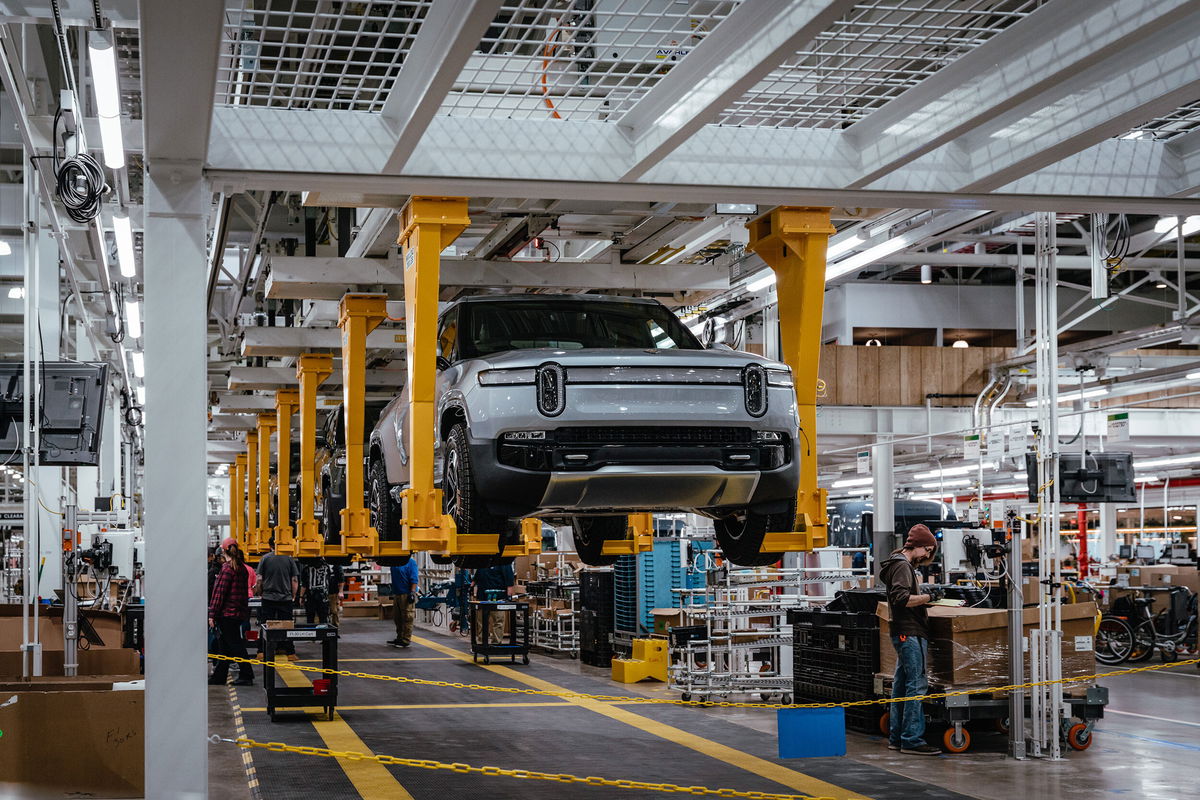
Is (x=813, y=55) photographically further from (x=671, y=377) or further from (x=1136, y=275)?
(x=1136, y=275)

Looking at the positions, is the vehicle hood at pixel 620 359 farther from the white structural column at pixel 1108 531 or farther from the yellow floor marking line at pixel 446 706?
the white structural column at pixel 1108 531

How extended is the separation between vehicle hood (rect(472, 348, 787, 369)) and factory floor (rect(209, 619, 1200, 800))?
3147 millimetres

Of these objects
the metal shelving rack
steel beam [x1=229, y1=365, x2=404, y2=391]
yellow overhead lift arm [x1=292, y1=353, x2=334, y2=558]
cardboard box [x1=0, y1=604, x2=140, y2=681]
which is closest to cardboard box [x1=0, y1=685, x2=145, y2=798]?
cardboard box [x1=0, y1=604, x2=140, y2=681]

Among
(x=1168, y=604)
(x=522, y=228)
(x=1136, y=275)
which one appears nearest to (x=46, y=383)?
(x=522, y=228)

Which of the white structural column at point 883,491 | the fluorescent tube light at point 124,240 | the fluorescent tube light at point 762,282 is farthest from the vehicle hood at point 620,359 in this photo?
the white structural column at point 883,491

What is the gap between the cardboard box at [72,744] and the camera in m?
6.09

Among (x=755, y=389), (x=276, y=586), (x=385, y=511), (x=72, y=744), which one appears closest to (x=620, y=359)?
(x=755, y=389)

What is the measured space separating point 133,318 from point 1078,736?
10096mm

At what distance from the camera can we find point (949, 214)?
35.7 feet

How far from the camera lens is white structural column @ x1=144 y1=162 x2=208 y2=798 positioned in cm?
518

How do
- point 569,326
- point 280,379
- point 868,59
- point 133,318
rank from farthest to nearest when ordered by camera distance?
1. point 280,379
2. point 133,318
3. point 569,326
4. point 868,59

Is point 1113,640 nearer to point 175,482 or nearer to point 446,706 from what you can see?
point 446,706

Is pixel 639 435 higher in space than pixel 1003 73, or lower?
lower

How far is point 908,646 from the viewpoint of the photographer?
31.8ft
